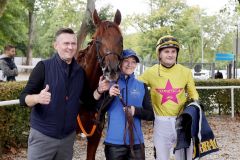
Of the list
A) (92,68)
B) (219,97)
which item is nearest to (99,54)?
(92,68)

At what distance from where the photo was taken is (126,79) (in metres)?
3.64

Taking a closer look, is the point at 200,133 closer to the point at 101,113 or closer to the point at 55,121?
the point at 101,113

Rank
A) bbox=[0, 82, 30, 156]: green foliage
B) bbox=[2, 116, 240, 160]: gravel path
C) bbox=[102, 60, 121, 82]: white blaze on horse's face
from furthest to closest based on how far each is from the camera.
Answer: bbox=[2, 116, 240, 160]: gravel path, bbox=[0, 82, 30, 156]: green foliage, bbox=[102, 60, 121, 82]: white blaze on horse's face

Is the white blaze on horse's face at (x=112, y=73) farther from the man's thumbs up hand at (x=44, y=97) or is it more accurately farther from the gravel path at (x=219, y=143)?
the gravel path at (x=219, y=143)

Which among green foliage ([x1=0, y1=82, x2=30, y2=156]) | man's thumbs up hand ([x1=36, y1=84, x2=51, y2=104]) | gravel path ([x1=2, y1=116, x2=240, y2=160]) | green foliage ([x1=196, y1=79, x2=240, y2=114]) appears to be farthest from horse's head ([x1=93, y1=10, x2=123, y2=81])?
green foliage ([x1=196, y1=79, x2=240, y2=114])

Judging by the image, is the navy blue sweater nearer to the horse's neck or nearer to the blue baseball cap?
the blue baseball cap

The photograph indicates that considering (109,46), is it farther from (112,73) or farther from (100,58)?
(112,73)

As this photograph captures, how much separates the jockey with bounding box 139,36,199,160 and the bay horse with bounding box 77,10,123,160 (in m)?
0.53

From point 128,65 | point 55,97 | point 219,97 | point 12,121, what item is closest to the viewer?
point 55,97

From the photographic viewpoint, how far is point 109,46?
3791 millimetres

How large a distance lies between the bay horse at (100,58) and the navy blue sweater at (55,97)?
489 mm

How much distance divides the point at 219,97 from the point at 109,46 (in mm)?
9697

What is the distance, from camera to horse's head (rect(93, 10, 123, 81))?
3.55 meters

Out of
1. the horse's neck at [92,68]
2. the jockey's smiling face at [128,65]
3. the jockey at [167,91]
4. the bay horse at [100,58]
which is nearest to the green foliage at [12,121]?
the bay horse at [100,58]
